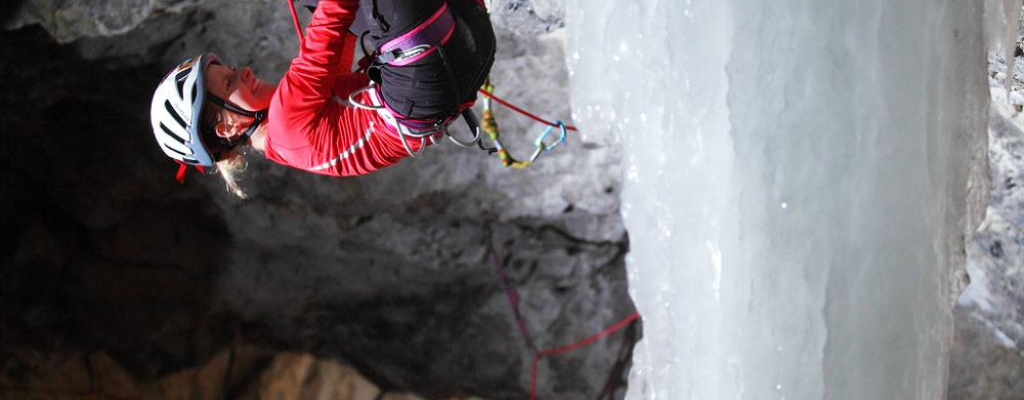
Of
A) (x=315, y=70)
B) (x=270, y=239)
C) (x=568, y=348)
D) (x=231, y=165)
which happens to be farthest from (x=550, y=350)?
(x=315, y=70)

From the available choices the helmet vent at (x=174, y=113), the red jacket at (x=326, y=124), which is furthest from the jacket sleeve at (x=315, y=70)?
the helmet vent at (x=174, y=113)

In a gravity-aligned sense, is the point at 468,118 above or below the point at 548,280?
above

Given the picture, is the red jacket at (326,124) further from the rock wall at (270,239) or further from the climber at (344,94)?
the rock wall at (270,239)

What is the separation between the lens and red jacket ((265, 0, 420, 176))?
5.53ft

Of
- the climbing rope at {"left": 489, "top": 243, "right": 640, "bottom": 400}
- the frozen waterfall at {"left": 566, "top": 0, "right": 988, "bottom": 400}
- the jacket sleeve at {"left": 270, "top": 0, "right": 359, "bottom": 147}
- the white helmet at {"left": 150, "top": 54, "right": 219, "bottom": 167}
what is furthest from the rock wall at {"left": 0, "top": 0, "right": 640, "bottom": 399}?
the frozen waterfall at {"left": 566, "top": 0, "right": 988, "bottom": 400}

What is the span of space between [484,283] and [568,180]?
68cm

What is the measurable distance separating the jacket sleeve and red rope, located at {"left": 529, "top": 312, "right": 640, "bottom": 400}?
1.99 meters

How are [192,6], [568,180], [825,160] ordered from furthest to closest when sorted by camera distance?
[568,180]
[192,6]
[825,160]

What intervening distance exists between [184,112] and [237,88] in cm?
12

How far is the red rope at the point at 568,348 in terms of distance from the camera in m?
3.62

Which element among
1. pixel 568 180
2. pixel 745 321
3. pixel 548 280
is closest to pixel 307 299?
pixel 548 280

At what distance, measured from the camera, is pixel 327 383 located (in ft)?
12.1

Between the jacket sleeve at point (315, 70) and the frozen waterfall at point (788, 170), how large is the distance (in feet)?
1.52

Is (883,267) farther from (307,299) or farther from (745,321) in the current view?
(307,299)
